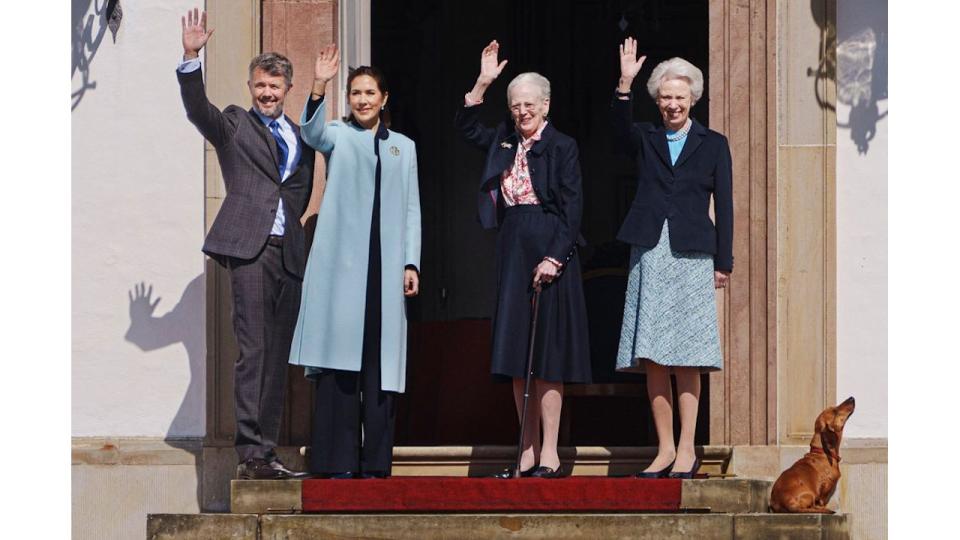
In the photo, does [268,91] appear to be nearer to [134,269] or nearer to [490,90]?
[134,269]

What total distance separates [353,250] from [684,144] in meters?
1.55

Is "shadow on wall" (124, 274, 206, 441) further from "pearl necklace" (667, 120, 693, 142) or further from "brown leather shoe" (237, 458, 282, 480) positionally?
"pearl necklace" (667, 120, 693, 142)

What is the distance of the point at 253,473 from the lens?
10070 millimetres

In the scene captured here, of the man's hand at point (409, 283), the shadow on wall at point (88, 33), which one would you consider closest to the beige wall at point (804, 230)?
the man's hand at point (409, 283)

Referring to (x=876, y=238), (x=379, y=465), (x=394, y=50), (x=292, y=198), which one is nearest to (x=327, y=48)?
(x=292, y=198)

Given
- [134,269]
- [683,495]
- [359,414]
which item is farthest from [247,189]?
[683,495]

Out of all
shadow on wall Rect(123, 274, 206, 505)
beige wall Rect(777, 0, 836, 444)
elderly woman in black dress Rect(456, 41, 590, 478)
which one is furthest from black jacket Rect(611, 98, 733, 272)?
shadow on wall Rect(123, 274, 206, 505)

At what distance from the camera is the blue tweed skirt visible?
33.0 ft

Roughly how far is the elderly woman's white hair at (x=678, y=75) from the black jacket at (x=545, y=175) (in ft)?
1.50

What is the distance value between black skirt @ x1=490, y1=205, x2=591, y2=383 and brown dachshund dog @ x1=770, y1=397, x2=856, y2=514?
1007mm

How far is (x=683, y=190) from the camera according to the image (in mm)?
10195

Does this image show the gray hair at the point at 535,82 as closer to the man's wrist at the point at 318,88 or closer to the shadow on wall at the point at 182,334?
the man's wrist at the point at 318,88

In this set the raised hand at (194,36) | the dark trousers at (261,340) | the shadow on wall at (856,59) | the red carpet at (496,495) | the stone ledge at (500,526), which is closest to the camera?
the stone ledge at (500,526)

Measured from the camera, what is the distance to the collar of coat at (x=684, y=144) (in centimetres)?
1023
